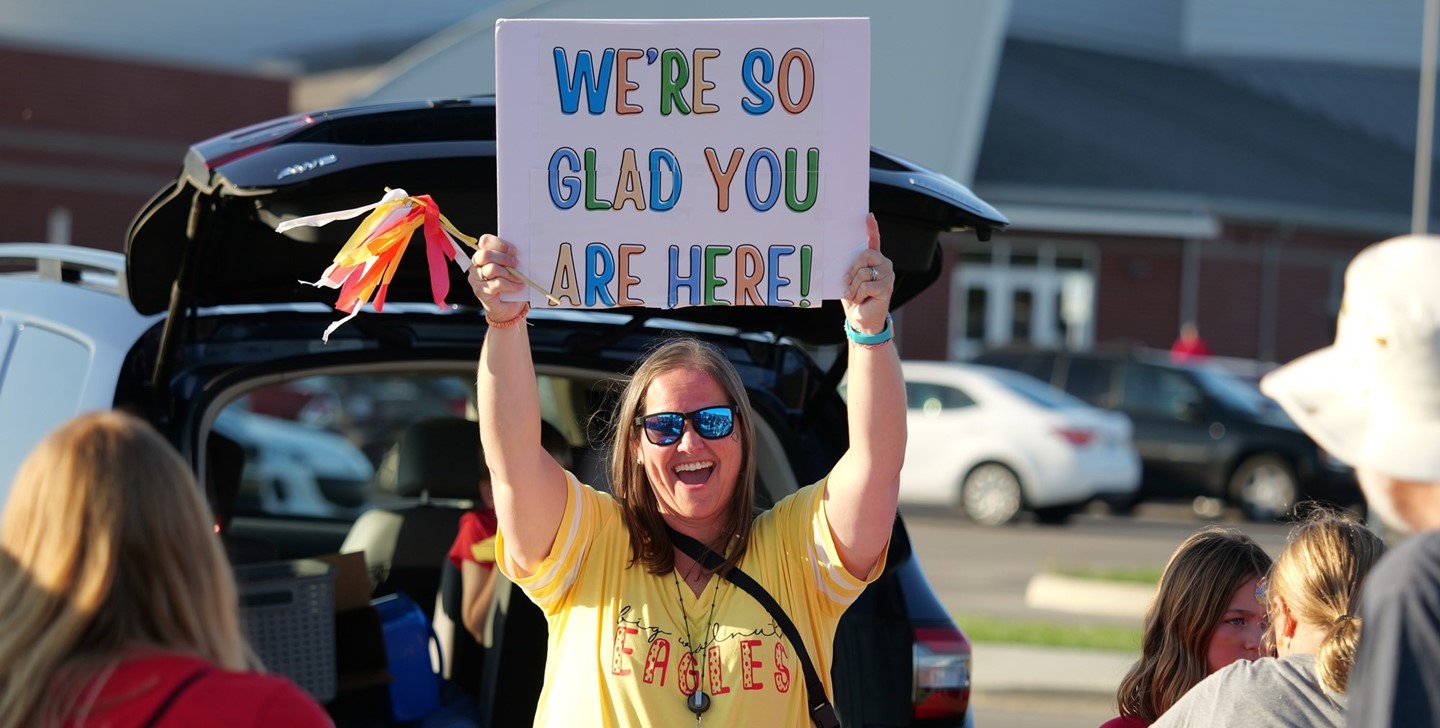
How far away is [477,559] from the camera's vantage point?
5.03 metres

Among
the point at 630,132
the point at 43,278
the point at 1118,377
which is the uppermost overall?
the point at 630,132

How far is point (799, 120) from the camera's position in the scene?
3.07 meters

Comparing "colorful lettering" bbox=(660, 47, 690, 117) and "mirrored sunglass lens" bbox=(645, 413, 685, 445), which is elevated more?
"colorful lettering" bbox=(660, 47, 690, 117)

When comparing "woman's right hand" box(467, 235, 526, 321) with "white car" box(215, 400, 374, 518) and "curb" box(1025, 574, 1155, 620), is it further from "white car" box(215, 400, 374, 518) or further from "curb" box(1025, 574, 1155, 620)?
"curb" box(1025, 574, 1155, 620)

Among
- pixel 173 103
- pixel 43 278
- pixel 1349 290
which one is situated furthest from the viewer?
pixel 173 103

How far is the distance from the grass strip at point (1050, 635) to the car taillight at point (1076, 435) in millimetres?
6689

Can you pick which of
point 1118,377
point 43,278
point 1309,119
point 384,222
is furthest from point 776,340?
point 1309,119

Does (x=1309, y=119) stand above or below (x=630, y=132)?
→ above

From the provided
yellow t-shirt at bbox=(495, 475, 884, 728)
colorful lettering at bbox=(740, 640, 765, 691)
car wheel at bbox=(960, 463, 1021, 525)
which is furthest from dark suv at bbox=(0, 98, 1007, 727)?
car wheel at bbox=(960, 463, 1021, 525)

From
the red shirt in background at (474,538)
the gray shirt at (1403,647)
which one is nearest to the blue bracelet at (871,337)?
the gray shirt at (1403,647)

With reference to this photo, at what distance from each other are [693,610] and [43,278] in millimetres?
1993

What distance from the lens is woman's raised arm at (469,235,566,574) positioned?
297 cm

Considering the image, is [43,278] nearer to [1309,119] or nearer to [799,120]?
[799,120]

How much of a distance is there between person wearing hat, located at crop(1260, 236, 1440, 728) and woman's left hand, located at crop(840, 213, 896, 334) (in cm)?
91
